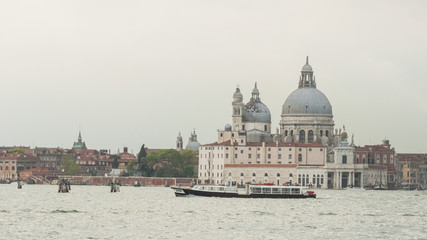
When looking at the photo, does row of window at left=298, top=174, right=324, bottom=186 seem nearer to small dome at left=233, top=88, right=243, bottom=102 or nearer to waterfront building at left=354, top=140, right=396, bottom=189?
waterfront building at left=354, top=140, right=396, bottom=189

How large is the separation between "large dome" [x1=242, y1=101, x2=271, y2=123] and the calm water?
251 feet

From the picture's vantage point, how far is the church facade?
14088 centimetres

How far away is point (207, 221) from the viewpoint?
57.8m

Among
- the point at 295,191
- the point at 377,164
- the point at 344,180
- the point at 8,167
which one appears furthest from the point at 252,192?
the point at 8,167

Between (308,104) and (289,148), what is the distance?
34.3 ft

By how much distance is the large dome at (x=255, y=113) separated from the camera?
154m

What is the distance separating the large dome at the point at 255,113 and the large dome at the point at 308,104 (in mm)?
2823

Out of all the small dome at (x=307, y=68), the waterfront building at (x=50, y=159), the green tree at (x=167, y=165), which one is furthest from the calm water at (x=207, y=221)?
the waterfront building at (x=50, y=159)

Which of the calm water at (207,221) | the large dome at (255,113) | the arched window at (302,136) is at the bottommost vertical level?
the calm water at (207,221)

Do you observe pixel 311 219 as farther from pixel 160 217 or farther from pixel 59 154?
pixel 59 154

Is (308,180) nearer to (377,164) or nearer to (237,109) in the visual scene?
(377,164)

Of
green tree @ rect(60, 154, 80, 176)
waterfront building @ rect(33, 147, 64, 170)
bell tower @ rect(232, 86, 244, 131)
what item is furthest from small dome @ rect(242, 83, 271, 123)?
waterfront building @ rect(33, 147, 64, 170)

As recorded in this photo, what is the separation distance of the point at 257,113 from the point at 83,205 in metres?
82.3

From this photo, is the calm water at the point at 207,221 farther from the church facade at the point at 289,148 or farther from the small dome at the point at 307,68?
the small dome at the point at 307,68
